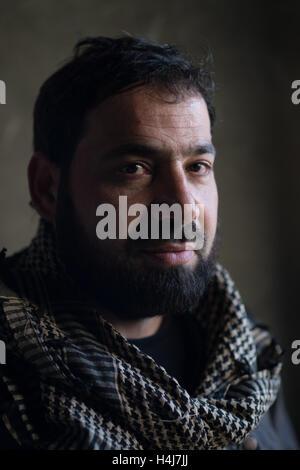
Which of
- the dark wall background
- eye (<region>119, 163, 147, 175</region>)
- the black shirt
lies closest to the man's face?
eye (<region>119, 163, 147, 175</region>)

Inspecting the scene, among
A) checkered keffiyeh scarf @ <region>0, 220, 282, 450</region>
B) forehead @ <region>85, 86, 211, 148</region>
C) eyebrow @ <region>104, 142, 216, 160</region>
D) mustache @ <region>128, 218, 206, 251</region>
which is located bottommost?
checkered keffiyeh scarf @ <region>0, 220, 282, 450</region>

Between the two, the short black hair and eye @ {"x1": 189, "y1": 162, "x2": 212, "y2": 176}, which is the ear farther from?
eye @ {"x1": 189, "y1": 162, "x2": 212, "y2": 176}

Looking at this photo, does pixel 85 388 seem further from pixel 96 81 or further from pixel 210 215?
pixel 96 81

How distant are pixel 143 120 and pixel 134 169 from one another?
0.09 m

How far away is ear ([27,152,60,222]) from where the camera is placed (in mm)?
890

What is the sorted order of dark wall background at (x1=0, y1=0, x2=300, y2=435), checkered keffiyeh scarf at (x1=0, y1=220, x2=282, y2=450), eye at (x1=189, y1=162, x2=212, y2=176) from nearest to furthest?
checkered keffiyeh scarf at (x1=0, y1=220, x2=282, y2=450) < eye at (x1=189, y1=162, x2=212, y2=176) < dark wall background at (x1=0, y1=0, x2=300, y2=435)

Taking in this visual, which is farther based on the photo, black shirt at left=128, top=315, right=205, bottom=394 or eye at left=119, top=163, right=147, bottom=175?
black shirt at left=128, top=315, right=205, bottom=394

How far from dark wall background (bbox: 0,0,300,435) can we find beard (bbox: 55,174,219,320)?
30 centimetres

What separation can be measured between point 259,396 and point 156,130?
53 centimetres

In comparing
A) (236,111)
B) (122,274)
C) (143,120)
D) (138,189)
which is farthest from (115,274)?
(236,111)

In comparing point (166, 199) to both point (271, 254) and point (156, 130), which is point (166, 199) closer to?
point (156, 130)

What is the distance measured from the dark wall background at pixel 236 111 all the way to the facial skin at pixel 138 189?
30cm
